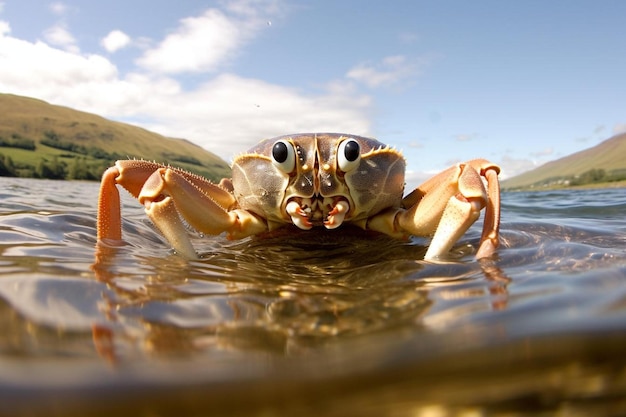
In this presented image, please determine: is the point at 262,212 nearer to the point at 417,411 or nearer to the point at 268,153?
the point at 268,153

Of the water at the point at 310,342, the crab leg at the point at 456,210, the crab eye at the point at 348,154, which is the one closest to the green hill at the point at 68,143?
the crab eye at the point at 348,154

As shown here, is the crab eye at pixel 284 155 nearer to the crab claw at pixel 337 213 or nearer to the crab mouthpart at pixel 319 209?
the crab mouthpart at pixel 319 209

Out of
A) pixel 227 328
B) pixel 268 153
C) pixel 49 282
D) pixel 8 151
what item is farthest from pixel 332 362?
pixel 8 151

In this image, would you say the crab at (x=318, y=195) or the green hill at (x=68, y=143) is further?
the green hill at (x=68, y=143)

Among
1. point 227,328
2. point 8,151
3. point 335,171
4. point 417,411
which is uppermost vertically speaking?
point 8,151

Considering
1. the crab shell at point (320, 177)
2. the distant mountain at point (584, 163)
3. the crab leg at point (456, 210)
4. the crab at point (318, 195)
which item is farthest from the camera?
the distant mountain at point (584, 163)

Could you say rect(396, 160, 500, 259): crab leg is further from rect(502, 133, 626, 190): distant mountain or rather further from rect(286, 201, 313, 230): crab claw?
rect(502, 133, 626, 190): distant mountain

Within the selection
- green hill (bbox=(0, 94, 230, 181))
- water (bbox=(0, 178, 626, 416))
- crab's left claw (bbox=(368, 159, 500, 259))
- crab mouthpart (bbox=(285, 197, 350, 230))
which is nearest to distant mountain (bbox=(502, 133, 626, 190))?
green hill (bbox=(0, 94, 230, 181))

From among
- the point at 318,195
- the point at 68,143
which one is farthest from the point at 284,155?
the point at 68,143
